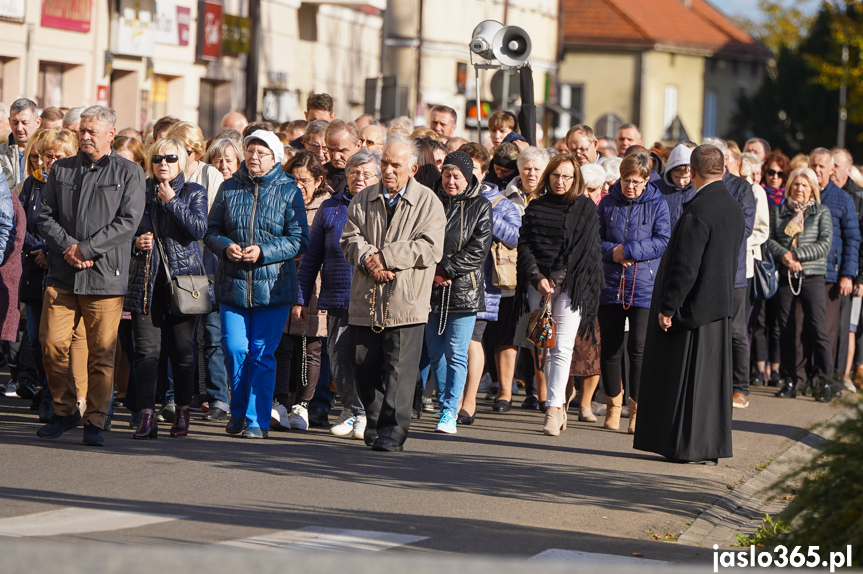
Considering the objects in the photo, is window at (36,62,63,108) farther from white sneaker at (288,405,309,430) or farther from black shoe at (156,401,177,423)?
white sneaker at (288,405,309,430)

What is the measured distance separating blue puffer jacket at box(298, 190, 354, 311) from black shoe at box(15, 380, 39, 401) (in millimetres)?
2705

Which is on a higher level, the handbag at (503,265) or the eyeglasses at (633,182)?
the eyeglasses at (633,182)

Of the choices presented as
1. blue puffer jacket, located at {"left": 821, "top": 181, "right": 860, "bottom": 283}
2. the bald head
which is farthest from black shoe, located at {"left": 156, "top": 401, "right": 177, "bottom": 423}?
blue puffer jacket, located at {"left": 821, "top": 181, "right": 860, "bottom": 283}

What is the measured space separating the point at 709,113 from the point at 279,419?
209 feet

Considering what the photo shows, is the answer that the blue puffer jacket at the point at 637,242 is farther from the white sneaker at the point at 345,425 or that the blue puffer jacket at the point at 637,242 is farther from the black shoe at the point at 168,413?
the black shoe at the point at 168,413

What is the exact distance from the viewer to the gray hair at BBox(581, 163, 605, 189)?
12.2m

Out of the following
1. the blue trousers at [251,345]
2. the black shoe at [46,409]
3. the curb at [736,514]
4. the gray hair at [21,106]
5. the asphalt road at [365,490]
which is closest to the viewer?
the asphalt road at [365,490]

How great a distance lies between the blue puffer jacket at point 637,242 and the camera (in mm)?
11336

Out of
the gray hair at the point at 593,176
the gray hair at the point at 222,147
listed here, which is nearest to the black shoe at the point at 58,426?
the gray hair at the point at 222,147

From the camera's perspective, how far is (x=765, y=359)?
51.5 feet

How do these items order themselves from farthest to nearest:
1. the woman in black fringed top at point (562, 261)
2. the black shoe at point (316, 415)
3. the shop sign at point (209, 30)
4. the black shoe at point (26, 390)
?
the shop sign at point (209, 30) < the black shoe at point (26, 390) < the black shoe at point (316, 415) < the woman in black fringed top at point (562, 261)

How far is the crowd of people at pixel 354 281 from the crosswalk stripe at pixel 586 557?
3042 millimetres

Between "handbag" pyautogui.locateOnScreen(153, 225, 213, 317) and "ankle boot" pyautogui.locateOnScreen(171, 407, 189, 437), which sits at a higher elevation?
"handbag" pyautogui.locateOnScreen(153, 225, 213, 317)

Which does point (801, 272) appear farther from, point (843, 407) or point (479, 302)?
point (843, 407)
